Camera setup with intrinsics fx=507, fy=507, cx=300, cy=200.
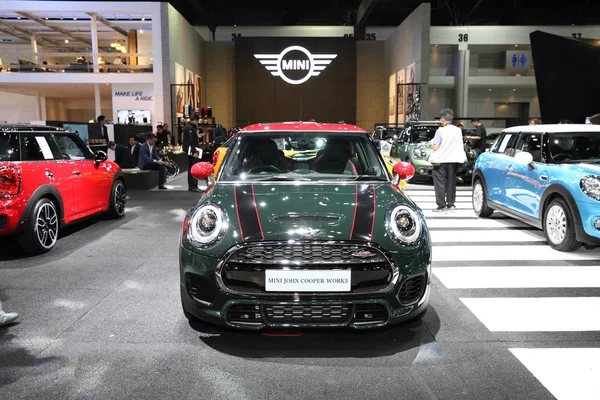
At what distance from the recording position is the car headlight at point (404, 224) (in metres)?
3.30

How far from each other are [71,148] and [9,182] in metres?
1.51

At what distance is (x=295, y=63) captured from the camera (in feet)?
98.5

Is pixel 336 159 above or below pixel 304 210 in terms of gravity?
above

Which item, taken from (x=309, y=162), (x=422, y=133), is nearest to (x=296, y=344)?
(x=309, y=162)

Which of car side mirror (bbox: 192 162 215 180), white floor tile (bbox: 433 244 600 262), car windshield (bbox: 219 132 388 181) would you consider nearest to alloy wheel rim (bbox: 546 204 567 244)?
white floor tile (bbox: 433 244 600 262)

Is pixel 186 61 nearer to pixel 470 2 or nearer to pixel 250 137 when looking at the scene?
pixel 470 2

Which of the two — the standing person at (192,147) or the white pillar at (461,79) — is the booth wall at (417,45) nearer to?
the white pillar at (461,79)

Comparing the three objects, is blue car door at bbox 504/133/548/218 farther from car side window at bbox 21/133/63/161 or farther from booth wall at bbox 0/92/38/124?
booth wall at bbox 0/92/38/124

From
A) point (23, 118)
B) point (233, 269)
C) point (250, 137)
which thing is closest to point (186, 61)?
point (23, 118)

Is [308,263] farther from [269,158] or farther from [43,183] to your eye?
[43,183]

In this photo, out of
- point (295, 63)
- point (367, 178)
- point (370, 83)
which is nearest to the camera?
point (367, 178)

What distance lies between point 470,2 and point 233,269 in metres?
32.9

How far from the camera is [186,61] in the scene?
25.4m

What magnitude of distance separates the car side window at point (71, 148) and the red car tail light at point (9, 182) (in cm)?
110
